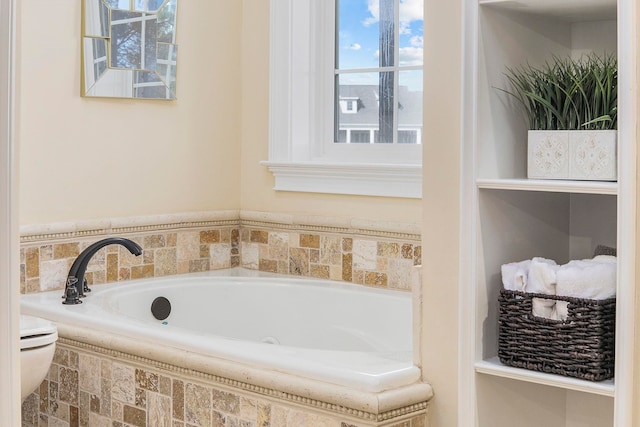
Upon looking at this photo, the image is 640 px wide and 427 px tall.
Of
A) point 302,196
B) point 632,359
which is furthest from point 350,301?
point 632,359

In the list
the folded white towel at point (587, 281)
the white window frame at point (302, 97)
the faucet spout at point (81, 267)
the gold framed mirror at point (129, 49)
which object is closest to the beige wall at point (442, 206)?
the folded white towel at point (587, 281)

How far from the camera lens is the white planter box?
1.73 metres

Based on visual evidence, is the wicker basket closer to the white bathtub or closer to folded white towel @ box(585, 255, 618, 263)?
folded white towel @ box(585, 255, 618, 263)

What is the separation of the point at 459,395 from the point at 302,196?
72.0 inches

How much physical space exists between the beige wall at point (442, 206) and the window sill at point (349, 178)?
1114 millimetres

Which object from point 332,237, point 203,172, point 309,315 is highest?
point 203,172

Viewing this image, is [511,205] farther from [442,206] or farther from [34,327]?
[34,327]

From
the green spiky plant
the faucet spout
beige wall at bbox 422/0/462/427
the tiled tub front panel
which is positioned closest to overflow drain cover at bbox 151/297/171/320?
the faucet spout

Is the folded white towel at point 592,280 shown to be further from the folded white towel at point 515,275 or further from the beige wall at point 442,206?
the beige wall at point 442,206

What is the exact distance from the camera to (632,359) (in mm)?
1650

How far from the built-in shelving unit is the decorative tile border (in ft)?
3.89

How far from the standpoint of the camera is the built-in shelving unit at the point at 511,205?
189cm

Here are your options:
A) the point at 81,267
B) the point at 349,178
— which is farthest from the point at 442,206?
the point at 81,267

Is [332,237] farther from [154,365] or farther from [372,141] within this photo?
[154,365]
